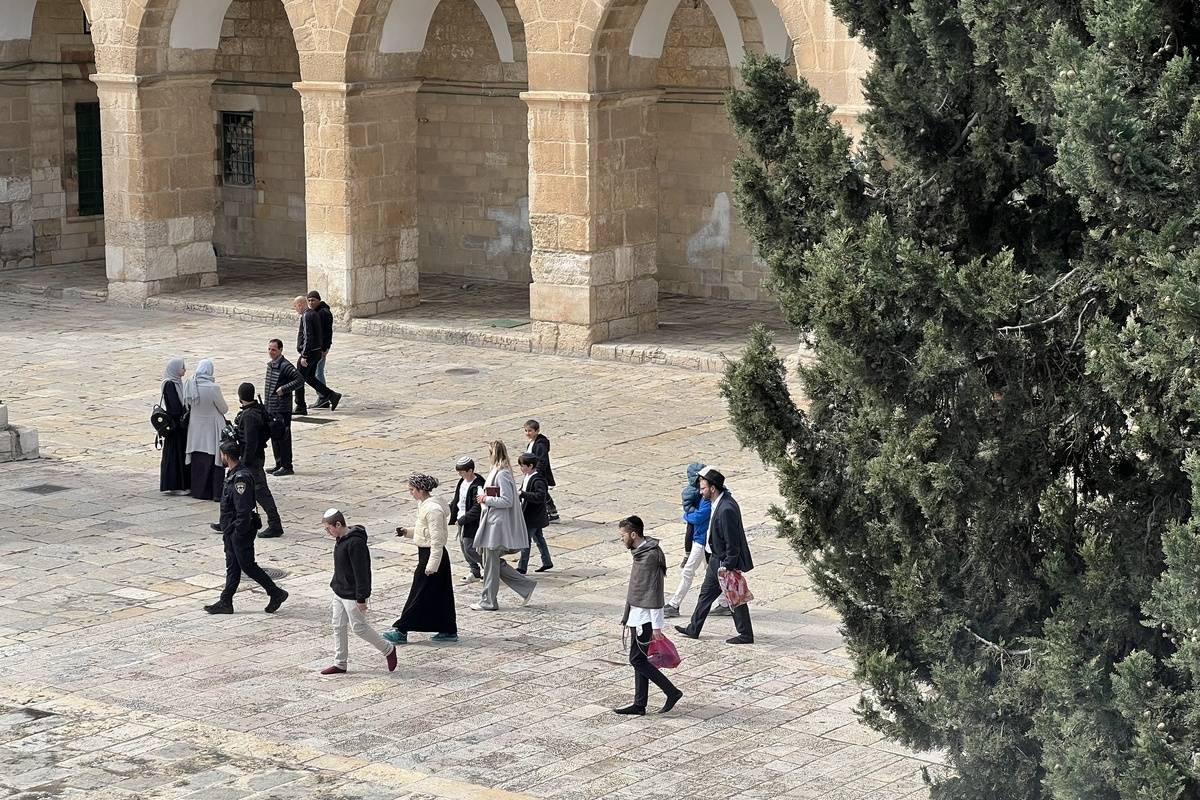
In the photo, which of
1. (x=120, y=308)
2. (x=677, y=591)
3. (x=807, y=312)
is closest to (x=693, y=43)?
(x=120, y=308)

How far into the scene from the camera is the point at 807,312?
306 inches

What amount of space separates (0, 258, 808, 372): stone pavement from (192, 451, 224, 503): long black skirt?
224 inches

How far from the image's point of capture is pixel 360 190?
22031 mm

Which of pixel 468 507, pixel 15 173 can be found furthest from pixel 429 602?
pixel 15 173

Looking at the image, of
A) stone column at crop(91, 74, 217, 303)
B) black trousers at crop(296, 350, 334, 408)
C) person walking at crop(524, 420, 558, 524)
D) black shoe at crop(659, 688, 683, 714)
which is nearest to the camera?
black shoe at crop(659, 688, 683, 714)

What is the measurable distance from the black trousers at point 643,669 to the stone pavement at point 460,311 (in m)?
8.15

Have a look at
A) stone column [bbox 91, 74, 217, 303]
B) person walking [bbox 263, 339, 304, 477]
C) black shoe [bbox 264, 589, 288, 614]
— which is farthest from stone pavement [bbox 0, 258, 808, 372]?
black shoe [bbox 264, 589, 288, 614]

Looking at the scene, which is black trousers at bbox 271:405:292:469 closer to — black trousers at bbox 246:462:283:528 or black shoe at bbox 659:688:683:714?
black trousers at bbox 246:462:283:528

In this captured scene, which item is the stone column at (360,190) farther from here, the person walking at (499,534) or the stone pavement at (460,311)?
the person walking at (499,534)

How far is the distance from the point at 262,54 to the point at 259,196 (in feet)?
6.12

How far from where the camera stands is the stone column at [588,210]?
20500mm

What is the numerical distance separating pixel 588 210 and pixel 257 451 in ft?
24.2

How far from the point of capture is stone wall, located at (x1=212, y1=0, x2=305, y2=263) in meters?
26.3

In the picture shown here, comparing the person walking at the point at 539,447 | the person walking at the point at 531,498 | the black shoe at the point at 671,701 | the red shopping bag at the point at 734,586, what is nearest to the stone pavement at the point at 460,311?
the person walking at the point at 539,447
